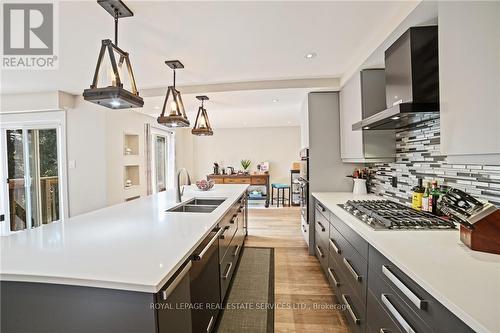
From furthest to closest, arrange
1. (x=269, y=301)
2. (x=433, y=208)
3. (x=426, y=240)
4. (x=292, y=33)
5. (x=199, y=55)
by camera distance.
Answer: (x=199, y=55) → (x=269, y=301) → (x=292, y=33) → (x=433, y=208) → (x=426, y=240)

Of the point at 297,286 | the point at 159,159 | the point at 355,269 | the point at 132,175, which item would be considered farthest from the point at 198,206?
the point at 159,159

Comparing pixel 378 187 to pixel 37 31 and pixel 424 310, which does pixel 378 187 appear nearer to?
pixel 424 310

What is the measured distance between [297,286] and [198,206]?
4.36ft

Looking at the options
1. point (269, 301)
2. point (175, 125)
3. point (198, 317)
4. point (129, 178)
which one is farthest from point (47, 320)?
point (129, 178)

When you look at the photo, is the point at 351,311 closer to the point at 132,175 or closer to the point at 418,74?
the point at 418,74

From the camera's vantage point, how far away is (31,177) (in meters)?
3.94

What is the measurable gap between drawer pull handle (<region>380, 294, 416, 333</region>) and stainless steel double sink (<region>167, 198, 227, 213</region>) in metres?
1.62

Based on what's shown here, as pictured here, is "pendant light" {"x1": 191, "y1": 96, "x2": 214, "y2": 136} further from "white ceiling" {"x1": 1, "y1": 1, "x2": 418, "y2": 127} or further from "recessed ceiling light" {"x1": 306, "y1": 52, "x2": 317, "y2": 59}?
"recessed ceiling light" {"x1": 306, "y1": 52, "x2": 317, "y2": 59}

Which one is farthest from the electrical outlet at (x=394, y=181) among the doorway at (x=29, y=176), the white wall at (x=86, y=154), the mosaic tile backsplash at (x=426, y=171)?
the doorway at (x=29, y=176)

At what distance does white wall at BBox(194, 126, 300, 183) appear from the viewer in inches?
287

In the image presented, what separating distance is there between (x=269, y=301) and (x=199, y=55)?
2.47 meters

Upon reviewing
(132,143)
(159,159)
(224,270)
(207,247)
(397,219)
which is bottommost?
(224,270)

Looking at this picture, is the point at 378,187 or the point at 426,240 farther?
the point at 378,187

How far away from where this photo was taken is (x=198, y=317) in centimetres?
136
